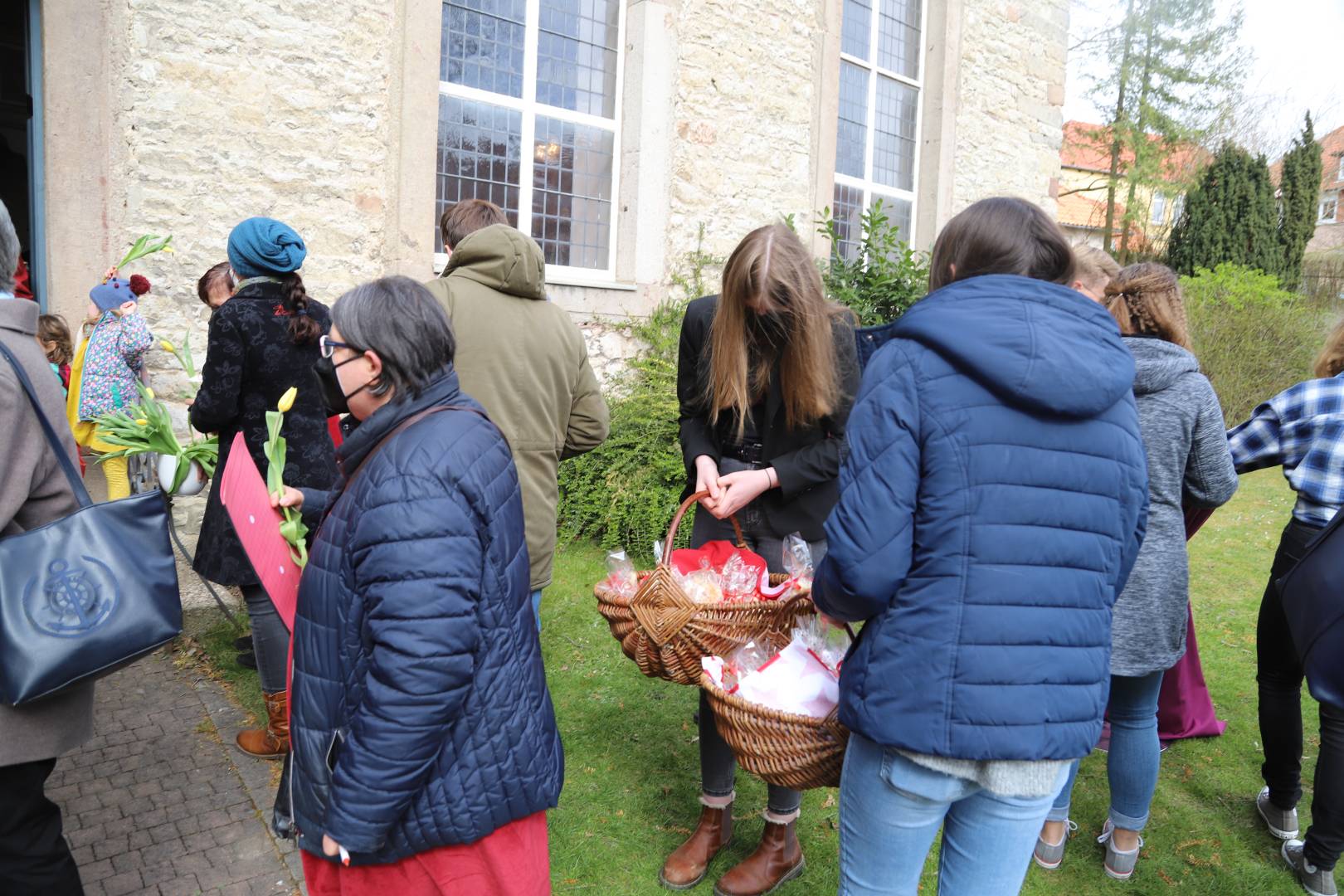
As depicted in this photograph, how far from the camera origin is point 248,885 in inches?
117

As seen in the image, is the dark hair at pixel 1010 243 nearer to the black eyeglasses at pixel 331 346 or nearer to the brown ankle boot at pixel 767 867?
the black eyeglasses at pixel 331 346

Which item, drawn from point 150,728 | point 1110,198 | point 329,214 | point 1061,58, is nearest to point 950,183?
point 1061,58

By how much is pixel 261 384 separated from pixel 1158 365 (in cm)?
319

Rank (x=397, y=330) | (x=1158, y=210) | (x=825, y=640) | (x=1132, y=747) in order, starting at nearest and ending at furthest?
1. (x=397, y=330)
2. (x=825, y=640)
3. (x=1132, y=747)
4. (x=1158, y=210)

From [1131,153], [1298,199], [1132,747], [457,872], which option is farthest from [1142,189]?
[457,872]

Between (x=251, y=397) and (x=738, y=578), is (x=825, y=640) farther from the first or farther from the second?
(x=251, y=397)

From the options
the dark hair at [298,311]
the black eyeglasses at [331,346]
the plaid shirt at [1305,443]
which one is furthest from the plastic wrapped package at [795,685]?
the dark hair at [298,311]

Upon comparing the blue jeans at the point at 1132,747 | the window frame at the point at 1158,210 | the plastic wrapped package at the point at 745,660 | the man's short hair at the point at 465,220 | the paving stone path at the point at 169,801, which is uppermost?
the window frame at the point at 1158,210

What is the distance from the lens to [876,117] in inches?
421

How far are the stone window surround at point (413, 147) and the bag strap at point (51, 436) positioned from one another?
4.10 m

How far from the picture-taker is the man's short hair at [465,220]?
3.48 m

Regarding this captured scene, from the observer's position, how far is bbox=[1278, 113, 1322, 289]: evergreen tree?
69.1ft

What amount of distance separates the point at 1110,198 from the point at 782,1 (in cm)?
1984

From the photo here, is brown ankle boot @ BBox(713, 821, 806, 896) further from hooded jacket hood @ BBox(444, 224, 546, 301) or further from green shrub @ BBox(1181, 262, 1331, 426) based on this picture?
green shrub @ BBox(1181, 262, 1331, 426)
